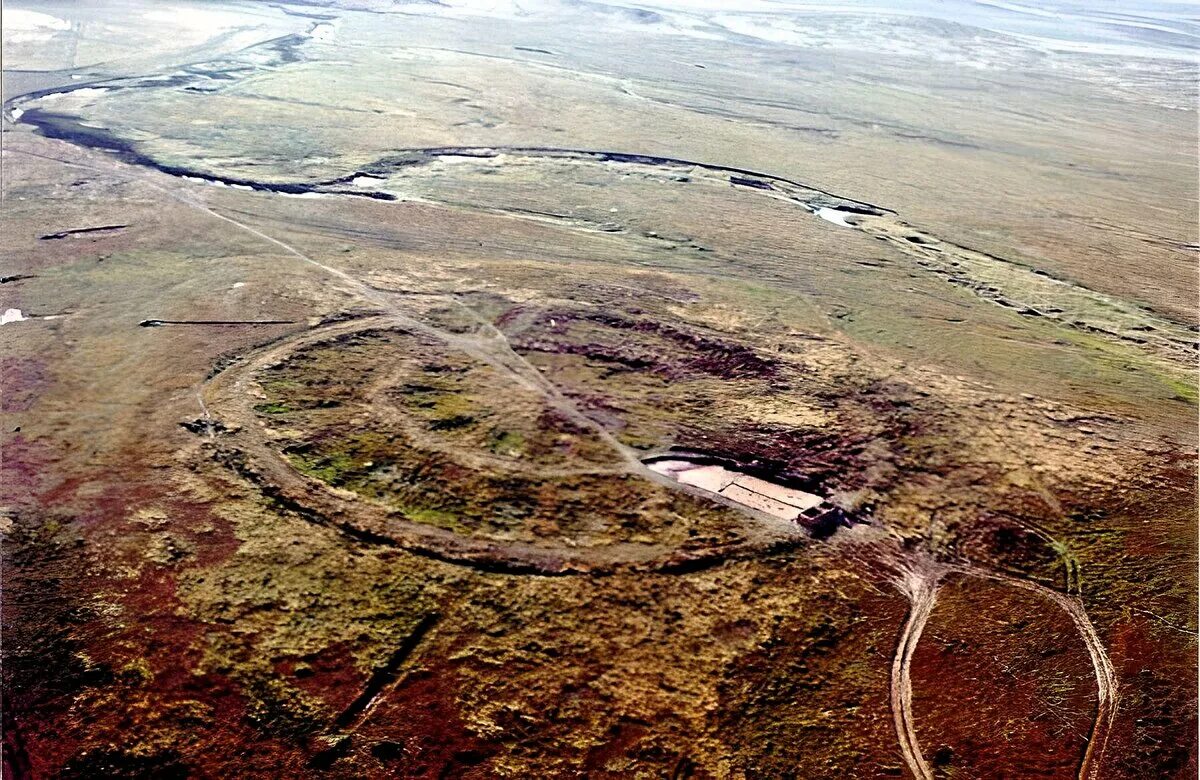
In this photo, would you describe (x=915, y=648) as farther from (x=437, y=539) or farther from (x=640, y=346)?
(x=640, y=346)

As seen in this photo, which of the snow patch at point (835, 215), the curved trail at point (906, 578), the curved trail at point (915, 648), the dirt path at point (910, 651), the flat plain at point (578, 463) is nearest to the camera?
the dirt path at point (910, 651)

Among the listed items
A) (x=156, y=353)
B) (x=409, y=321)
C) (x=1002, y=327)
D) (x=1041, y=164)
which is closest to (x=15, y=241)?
(x=156, y=353)

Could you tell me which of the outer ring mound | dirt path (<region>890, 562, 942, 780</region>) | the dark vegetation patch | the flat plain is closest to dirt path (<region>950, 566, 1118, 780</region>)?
the flat plain

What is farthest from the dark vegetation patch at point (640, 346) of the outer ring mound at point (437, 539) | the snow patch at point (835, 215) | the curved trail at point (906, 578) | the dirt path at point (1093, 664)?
the snow patch at point (835, 215)

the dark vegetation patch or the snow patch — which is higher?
the snow patch

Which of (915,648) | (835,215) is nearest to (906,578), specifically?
(915,648)

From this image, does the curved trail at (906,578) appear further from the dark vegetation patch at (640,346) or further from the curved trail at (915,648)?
the dark vegetation patch at (640,346)

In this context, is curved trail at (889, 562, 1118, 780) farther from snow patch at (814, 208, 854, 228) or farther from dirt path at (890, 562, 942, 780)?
snow patch at (814, 208, 854, 228)

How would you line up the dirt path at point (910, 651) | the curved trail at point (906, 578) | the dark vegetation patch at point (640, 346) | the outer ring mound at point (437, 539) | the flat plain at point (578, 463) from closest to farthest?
1. the dirt path at point (910, 651)
2. the flat plain at point (578, 463)
3. the curved trail at point (906, 578)
4. the outer ring mound at point (437, 539)
5. the dark vegetation patch at point (640, 346)
